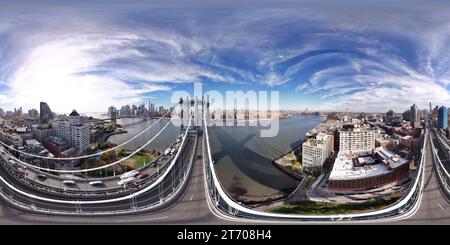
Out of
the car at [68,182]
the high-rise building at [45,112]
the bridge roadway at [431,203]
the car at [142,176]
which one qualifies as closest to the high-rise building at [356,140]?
the bridge roadway at [431,203]

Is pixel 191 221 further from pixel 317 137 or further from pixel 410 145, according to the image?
pixel 410 145

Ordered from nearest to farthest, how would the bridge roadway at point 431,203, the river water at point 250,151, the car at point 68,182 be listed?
the bridge roadway at point 431,203 < the river water at point 250,151 < the car at point 68,182

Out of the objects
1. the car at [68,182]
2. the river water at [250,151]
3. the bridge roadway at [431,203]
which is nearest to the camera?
the bridge roadway at [431,203]

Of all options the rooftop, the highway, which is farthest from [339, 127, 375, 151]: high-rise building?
the highway

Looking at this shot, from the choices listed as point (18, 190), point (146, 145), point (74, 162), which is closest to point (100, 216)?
point (74, 162)

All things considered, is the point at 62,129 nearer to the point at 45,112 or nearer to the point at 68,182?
the point at 45,112

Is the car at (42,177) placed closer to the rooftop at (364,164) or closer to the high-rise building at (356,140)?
the rooftop at (364,164)
